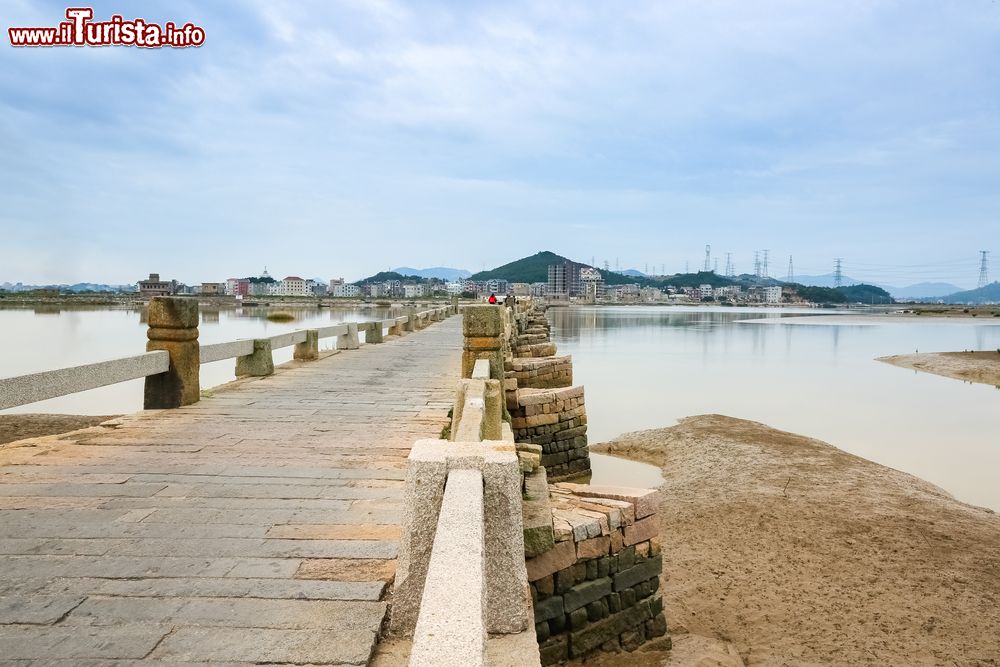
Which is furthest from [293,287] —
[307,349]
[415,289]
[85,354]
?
[307,349]

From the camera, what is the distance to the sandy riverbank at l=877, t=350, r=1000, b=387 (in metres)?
30.2

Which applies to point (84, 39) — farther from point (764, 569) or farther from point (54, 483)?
point (764, 569)

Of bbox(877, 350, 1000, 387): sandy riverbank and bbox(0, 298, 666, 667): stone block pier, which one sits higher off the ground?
bbox(0, 298, 666, 667): stone block pier

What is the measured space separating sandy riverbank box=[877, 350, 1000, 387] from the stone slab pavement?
3262 cm

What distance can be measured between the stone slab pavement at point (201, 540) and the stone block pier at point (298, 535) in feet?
0.04

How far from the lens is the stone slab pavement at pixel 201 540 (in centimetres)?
258

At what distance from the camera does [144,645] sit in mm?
2529

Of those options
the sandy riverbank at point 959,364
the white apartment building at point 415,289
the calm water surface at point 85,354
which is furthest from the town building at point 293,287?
the sandy riverbank at point 959,364

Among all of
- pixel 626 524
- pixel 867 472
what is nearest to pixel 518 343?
pixel 867 472

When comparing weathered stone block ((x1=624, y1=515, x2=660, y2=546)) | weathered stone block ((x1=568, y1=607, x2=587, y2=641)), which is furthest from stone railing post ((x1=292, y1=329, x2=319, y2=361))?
weathered stone block ((x1=568, y1=607, x2=587, y2=641))

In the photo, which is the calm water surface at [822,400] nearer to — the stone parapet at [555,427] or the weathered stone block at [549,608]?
the stone parapet at [555,427]

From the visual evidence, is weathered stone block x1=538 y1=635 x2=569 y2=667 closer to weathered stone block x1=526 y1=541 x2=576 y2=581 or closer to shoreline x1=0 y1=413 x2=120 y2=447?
weathered stone block x1=526 y1=541 x2=576 y2=581

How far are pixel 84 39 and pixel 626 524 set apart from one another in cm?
1212

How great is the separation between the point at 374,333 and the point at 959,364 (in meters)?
31.6
